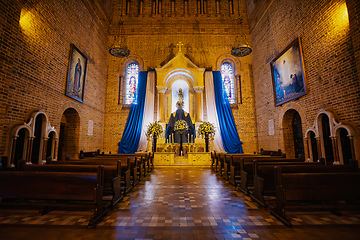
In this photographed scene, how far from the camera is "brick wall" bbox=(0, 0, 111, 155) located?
5.07m

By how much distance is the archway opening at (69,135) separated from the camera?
351 inches

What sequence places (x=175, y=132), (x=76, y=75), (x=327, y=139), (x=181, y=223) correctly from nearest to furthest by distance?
1. (x=181, y=223)
2. (x=327, y=139)
3. (x=76, y=75)
4. (x=175, y=132)

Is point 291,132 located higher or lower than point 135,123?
lower

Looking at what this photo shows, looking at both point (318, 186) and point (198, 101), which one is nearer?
point (318, 186)

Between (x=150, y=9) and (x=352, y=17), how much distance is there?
12.3 m

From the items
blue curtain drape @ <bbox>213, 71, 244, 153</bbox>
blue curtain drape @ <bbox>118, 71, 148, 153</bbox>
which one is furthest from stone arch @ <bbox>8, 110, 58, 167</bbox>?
blue curtain drape @ <bbox>213, 71, 244, 153</bbox>

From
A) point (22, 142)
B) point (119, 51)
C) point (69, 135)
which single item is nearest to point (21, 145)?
point (22, 142)

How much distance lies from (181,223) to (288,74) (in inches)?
340

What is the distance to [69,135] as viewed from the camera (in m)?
9.06

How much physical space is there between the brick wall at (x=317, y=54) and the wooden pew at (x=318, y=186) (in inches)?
143

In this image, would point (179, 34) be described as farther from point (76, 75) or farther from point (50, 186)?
point (50, 186)

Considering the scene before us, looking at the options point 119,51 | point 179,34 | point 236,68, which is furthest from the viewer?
point 179,34

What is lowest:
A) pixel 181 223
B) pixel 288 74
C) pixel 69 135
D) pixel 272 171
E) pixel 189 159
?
pixel 181 223

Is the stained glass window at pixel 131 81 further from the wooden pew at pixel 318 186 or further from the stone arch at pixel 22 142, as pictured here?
the wooden pew at pixel 318 186
